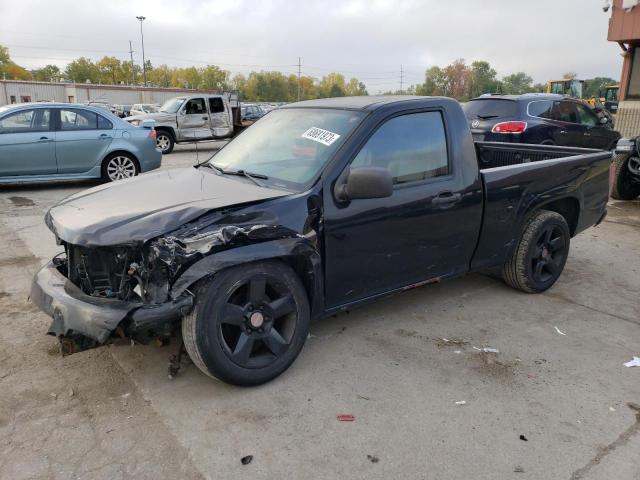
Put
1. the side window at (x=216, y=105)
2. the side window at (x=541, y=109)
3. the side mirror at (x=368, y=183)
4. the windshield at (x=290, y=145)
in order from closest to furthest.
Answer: the side mirror at (x=368, y=183) → the windshield at (x=290, y=145) → the side window at (x=541, y=109) → the side window at (x=216, y=105)

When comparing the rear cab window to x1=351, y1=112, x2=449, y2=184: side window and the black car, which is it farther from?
x1=351, y1=112, x2=449, y2=184: side window

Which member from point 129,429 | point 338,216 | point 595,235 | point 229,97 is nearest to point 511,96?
point 595,235

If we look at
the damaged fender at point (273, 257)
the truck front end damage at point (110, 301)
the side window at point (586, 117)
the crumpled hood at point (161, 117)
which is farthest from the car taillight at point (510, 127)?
the crumpled hood at point (161, 117)

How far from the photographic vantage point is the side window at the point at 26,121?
30.1 feet

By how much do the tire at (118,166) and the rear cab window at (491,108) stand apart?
21.9 ft

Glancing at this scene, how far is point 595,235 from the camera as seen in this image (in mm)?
7312

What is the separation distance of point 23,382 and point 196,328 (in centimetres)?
126

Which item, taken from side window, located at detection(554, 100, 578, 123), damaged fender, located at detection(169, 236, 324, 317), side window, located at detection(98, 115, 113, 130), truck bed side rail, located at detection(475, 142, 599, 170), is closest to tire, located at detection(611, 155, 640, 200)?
side window, located at detection(554, 100, 578, 123)

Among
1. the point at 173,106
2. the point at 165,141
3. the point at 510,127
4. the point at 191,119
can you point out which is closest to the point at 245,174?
the point at 510,127

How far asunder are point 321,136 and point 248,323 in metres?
1.43

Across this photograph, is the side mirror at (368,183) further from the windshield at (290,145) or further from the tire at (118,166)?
the tire at (118,166)

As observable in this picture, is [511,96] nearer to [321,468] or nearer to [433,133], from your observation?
[433,133]

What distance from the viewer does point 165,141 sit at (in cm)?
1819

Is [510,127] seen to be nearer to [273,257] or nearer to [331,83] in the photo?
[273,257]
